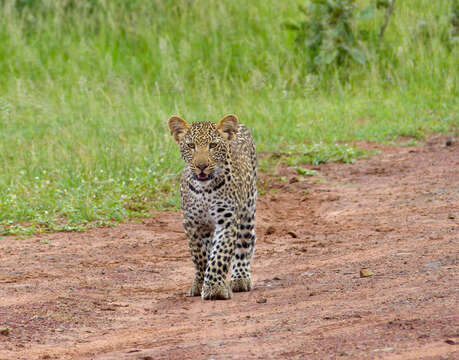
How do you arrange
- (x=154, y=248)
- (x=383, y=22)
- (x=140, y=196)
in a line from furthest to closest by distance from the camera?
1. (x=383, y=22)
2. (x=140, y=196)
3. (x=154, y=248)

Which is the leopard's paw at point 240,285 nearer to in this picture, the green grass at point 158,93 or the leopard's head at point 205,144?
the leopard's head at point 205,144

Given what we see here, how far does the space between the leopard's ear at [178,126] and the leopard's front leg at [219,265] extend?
781 mm

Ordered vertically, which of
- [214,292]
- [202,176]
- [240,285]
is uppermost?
[202,176]

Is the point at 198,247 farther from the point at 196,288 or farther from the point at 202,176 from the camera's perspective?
the point at 202,176

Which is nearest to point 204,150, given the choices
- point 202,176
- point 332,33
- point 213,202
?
point 202,176

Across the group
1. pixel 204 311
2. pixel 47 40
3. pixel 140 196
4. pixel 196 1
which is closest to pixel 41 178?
pixel 140 196

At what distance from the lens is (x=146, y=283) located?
7.03 m

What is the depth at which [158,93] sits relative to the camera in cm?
1404

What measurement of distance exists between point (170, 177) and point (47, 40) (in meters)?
7.16

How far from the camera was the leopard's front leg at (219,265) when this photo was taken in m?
6.15

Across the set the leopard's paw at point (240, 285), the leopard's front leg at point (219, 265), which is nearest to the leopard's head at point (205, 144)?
the leopard's front leg at point (219, 265)

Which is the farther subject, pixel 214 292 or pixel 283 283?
pixel 283 283

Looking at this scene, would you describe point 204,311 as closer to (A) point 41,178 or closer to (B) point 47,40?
(A) point 41,178

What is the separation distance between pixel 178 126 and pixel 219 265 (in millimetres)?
1144
